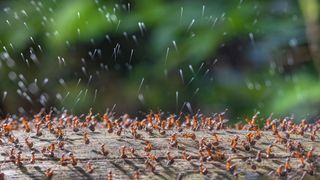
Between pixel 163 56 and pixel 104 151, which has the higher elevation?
pixel 163 56

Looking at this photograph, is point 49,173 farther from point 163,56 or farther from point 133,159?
point 163,56

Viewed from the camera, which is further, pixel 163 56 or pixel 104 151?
pixel 163 56

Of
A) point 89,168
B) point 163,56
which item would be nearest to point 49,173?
point 89,168

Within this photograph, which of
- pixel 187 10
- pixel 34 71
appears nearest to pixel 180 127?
pixel 187 10

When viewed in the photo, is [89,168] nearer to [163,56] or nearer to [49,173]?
[49,173]

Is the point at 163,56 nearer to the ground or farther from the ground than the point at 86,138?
farther from the ground

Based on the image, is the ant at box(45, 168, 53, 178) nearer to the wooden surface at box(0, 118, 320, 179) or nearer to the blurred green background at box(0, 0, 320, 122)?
the wooden surface at box(0, 118, 320, 179)

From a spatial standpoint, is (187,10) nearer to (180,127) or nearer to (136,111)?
(136,111)
